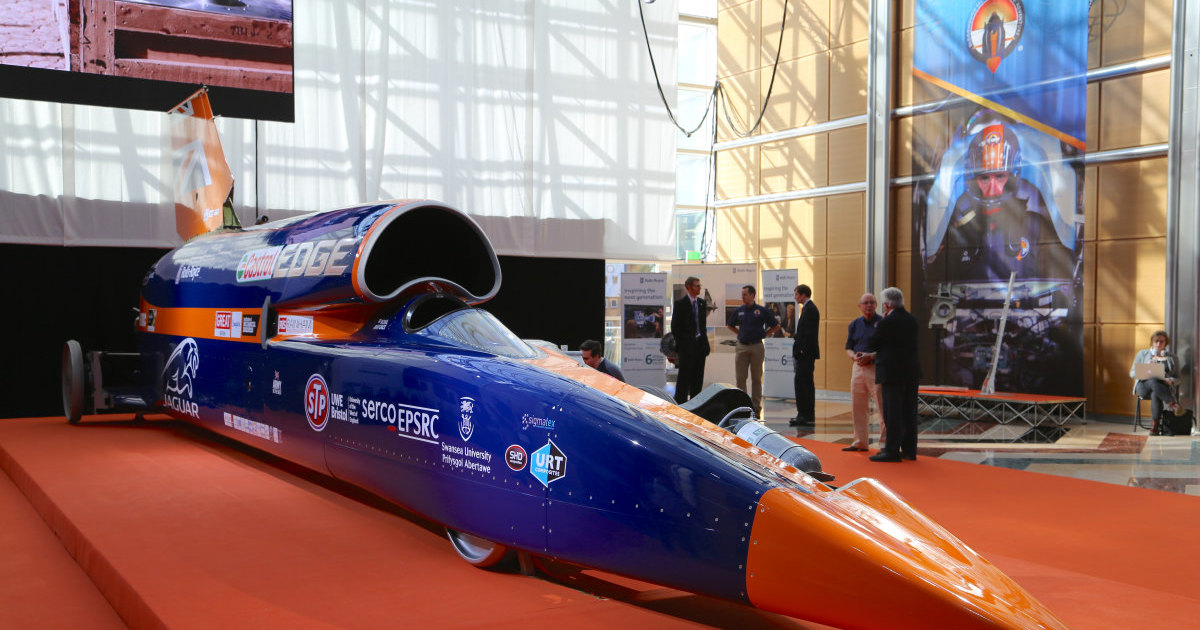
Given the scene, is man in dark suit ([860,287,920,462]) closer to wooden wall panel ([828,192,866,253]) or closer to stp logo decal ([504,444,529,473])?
stp logo decal ([504,444,529,473])

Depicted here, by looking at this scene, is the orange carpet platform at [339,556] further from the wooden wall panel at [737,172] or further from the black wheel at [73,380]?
the wooden wall panel at [737,172]

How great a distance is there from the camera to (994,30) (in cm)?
1154

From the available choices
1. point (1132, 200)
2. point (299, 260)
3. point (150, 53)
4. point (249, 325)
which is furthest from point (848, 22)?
point (249, 325)

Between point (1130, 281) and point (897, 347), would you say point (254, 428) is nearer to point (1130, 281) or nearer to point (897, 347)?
point (897, 347)

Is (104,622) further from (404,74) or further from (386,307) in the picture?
A: (404,74)

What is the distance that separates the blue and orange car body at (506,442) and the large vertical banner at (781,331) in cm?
785

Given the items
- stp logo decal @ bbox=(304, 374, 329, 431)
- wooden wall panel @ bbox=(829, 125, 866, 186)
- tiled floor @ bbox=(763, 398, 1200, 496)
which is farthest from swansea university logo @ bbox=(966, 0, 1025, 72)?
stp logo decal @ bbox=(304, 374, 329, 431)

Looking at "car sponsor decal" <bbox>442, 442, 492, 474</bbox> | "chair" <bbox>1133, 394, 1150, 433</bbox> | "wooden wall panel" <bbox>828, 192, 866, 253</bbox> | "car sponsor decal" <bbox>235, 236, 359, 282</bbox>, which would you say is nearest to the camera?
"car sponsor decal" <bbox>442, 442, 492, 474</bbox>

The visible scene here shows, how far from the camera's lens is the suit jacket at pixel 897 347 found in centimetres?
699

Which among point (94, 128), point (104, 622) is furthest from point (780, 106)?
point (104, 622)

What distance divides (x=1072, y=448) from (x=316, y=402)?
697 cm

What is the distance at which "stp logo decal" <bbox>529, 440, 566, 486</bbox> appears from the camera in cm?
323

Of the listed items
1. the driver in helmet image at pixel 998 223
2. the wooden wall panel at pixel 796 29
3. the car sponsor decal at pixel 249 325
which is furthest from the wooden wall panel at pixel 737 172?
the car sponsor decal at pixel 249 325

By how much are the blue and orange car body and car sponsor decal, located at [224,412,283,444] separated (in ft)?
0.06
